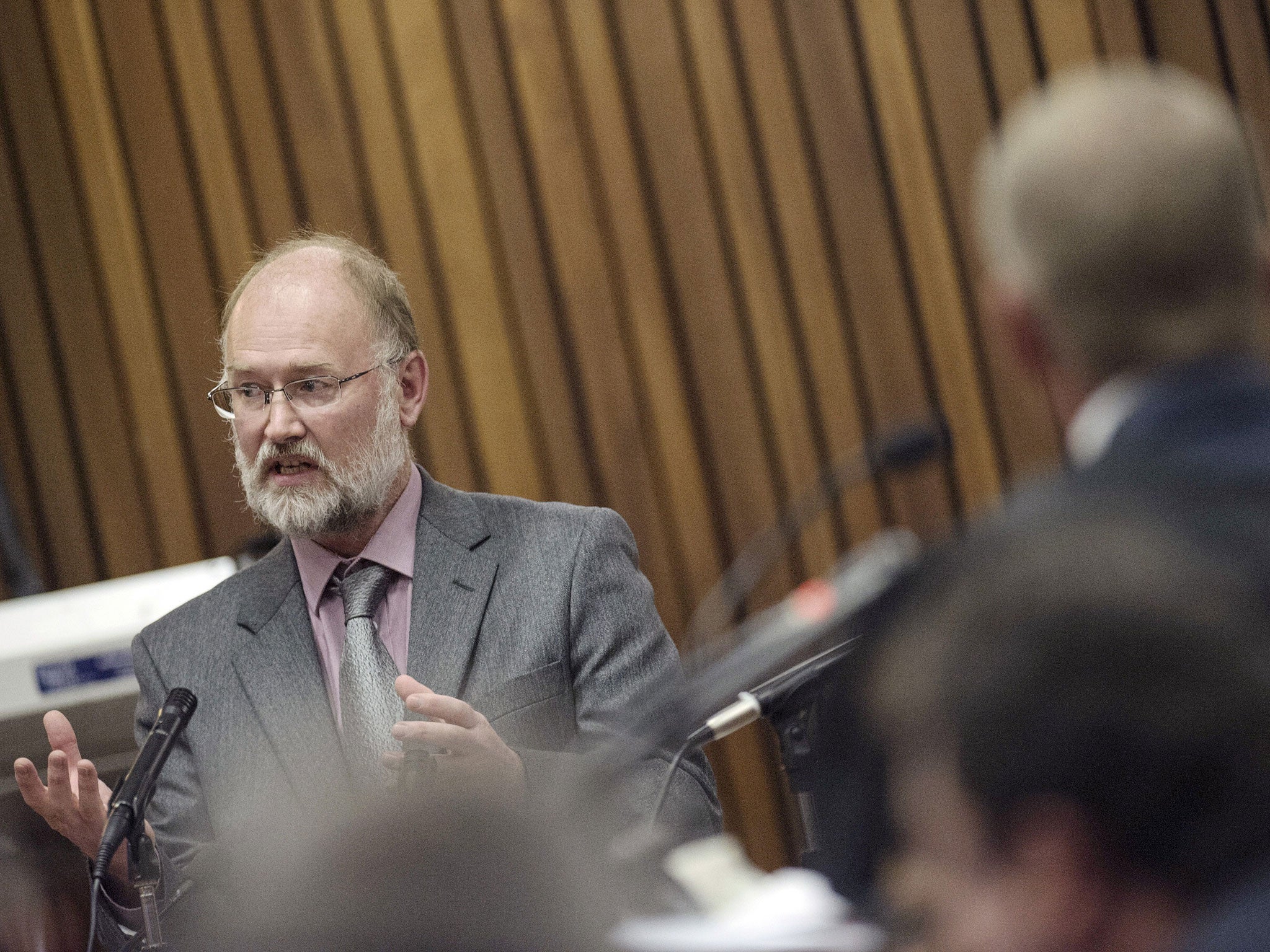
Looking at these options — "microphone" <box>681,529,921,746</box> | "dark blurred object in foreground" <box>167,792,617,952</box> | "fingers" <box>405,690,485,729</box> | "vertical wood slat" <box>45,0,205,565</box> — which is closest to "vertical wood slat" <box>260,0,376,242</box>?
"vertical wood slat" <box>45,0,205,565</box>

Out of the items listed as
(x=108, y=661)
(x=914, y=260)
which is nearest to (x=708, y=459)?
(x=914, y=260)

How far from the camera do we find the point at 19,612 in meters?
2.51

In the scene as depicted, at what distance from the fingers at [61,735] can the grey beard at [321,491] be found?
1.57 ft

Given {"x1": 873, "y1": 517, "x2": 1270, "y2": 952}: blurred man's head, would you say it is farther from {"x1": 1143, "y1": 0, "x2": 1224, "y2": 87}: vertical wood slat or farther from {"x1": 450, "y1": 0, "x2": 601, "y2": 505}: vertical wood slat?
{"x1": 1143, "y1": 0, "x2": 1224, "y2": 87}: vertical wood slat

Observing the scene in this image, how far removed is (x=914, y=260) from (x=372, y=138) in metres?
1.40

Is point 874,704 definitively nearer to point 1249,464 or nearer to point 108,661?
point 1249,464

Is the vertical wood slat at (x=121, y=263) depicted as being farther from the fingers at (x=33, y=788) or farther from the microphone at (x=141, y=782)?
the microphone at (x=141, y=782)

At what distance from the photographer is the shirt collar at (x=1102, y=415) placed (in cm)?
79

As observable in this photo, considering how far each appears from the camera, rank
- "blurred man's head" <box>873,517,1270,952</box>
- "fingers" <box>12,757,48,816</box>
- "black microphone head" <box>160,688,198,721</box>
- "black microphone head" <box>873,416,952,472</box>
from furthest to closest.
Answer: "fingers" <box>12,757,48,816</box> < "black microphone head" <box>160,688,198,721</box> < "black microphone head" <box>873,416,952,472</box> < "blurred man's head" <box>873,517,1270,952</box>

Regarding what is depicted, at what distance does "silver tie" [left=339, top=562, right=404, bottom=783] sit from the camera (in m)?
2.02

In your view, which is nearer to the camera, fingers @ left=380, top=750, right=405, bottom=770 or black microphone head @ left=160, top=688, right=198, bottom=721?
fingers @ left=380, top=750, right=405, bottom=770

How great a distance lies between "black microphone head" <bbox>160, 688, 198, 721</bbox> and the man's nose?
1.94ft

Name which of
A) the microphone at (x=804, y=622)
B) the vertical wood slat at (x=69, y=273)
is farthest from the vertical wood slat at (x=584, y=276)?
the microphone at (x=804, y=622)

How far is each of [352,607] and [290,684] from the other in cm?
15
